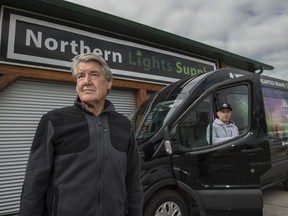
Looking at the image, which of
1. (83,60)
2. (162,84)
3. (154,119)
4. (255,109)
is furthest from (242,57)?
(83,60)

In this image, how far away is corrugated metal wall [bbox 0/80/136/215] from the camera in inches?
260

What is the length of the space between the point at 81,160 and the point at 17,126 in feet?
18.5

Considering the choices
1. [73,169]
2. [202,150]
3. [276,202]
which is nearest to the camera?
[73,169]

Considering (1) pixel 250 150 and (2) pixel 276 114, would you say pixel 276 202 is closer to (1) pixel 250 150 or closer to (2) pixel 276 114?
(2) pixel 276 114

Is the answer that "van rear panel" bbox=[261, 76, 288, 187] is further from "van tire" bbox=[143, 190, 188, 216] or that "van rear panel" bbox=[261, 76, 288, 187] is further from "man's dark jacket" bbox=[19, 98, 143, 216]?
"man's dark jacket" bbox=[19, 98, 143, 216]

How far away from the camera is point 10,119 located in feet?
22.2

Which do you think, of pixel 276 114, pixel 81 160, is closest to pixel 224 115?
pixel 276 114

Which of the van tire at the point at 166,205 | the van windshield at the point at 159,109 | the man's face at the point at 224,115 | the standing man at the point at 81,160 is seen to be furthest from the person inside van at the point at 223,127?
the standing man at the point at 81,160

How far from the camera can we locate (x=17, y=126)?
6863 millimetres

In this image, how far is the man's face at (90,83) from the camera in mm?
1971

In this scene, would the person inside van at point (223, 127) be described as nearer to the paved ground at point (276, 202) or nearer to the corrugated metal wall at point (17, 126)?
the paved ground at point (276, 202)

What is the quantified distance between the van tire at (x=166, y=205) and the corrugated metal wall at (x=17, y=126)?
3.80 m

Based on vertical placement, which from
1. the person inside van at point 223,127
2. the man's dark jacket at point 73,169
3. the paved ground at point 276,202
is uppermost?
the person inside van at point 223,127

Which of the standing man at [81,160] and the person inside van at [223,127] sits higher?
the person inside van at [223,127]
